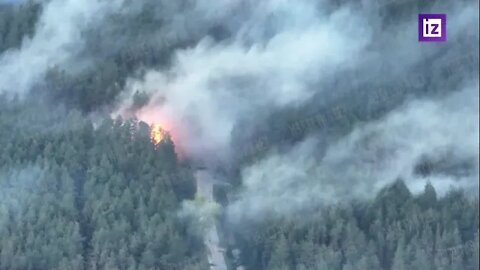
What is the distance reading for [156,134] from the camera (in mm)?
12641

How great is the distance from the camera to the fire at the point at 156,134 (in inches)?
491

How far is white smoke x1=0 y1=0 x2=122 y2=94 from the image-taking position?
43.9 feet

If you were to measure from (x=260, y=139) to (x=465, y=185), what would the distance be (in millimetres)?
2016

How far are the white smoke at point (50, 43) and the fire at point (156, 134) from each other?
1.29 meters

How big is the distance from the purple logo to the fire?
2462 millimetres

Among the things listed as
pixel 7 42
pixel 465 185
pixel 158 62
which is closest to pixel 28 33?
pixel 7 42

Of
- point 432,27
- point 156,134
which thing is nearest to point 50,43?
point 156,134

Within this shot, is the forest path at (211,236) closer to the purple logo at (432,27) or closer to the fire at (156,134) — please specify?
the fire at (156,134)

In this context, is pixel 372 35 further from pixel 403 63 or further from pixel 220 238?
pixel 220 238

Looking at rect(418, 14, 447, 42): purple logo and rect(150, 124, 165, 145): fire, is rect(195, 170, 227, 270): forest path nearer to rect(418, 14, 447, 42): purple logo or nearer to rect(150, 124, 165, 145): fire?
rect(150, 124, 165, 145): fire

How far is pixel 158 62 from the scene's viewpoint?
13.6 meters

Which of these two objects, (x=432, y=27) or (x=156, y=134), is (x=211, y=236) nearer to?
(x=156, y=134)

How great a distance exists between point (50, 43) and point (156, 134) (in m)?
1.82

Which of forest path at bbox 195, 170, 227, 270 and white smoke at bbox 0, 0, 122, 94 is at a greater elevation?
white smoke at bbox 0, 0, 122, 94
